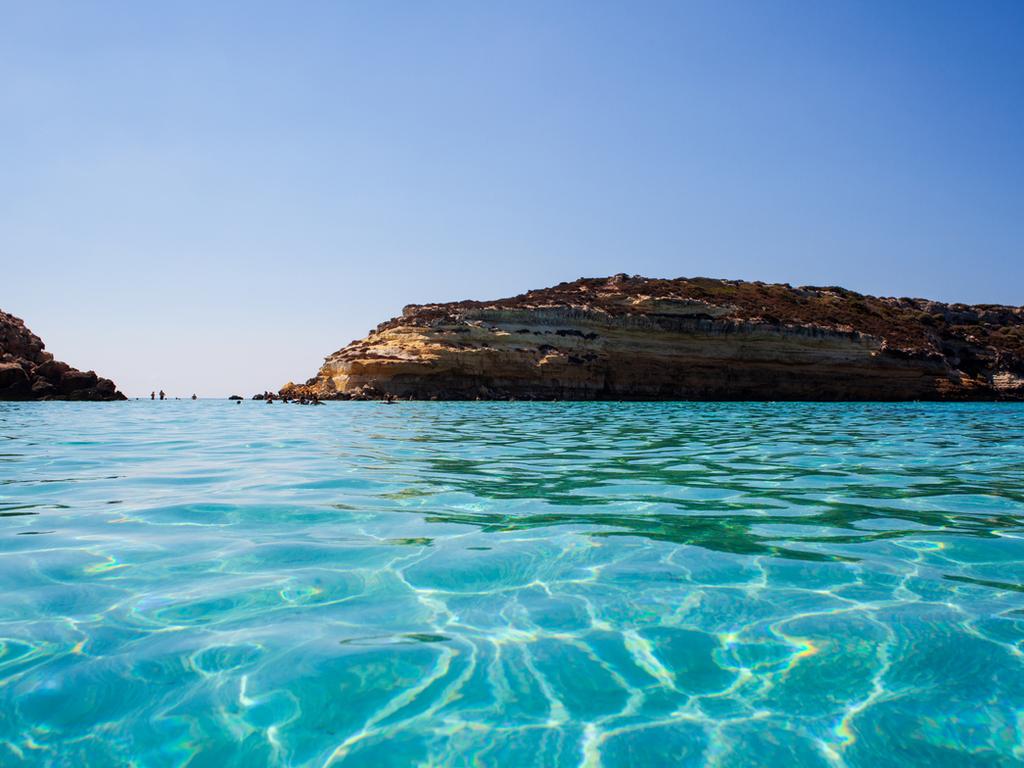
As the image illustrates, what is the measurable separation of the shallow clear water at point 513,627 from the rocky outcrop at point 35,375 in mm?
50429

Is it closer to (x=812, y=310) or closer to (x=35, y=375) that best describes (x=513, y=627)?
(x=35, y=375)

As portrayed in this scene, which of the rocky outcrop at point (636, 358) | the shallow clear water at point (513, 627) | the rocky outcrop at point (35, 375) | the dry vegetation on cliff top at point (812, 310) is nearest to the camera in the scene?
the shallow clear water at point (513, 627)

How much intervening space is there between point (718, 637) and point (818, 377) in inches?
2061

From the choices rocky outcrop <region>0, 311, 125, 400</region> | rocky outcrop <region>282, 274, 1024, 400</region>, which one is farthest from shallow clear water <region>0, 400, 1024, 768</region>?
rocky outcrop <region>0, 311, 125, 400</region>

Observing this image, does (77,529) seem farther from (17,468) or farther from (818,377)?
(818,377)

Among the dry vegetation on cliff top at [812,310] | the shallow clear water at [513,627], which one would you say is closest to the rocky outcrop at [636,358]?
the dry vegetation on cliff top at [812,310]

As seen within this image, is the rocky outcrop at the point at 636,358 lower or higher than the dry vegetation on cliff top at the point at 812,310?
lower

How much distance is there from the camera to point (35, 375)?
4834cm

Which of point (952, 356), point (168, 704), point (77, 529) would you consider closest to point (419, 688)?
point (168, 704)

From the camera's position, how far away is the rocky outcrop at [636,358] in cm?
4722

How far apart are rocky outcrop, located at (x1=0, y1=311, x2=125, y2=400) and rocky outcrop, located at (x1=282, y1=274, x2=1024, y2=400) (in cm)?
1814

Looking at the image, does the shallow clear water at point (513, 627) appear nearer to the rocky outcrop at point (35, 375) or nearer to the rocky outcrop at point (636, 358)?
the rocky outcrop at point (636, 358)

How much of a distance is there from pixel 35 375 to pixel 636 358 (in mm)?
46683

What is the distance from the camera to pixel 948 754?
2170 mm
